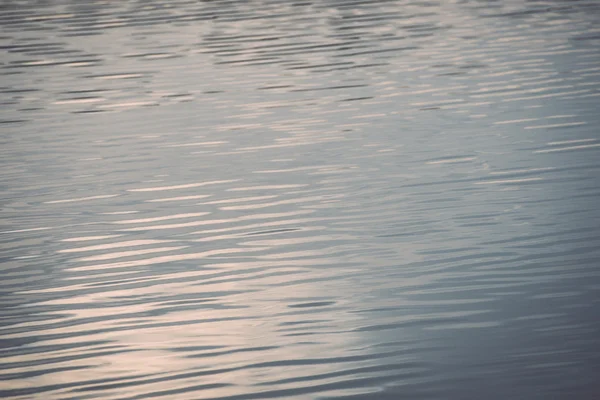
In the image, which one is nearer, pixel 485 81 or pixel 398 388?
pixel 398 388

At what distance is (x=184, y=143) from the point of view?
15.1 m

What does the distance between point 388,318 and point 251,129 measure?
8.00 metres

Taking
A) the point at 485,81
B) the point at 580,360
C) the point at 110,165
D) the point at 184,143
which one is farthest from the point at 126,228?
the point at 485,81

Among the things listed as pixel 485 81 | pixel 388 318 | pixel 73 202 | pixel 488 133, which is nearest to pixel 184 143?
pixel 73 202

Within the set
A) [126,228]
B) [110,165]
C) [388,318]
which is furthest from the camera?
[110,165]

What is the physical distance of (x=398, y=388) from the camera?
22.8 feet

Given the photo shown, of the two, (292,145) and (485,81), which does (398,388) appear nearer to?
(292,145)

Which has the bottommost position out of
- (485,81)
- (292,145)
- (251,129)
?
(292,145)

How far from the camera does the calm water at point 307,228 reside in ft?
24.2

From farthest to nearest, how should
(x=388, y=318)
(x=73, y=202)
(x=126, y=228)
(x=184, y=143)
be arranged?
(x=184, y=143), (x=73, y=202), (x=126, y=228), (x=388, y=318)

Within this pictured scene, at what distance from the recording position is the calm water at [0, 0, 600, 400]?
24.2 ft

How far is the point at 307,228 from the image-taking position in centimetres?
1066

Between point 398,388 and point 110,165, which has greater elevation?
point 110,165

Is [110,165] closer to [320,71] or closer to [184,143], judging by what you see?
[184,143]
